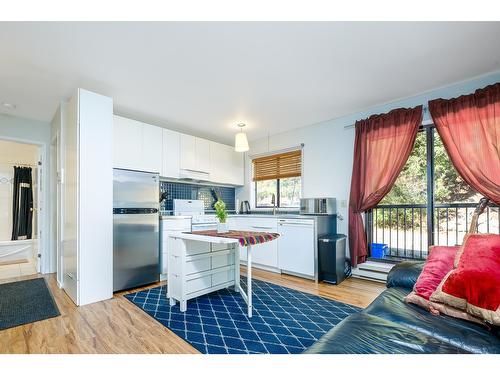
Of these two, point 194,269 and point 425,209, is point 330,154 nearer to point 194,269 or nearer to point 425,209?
point 425,209

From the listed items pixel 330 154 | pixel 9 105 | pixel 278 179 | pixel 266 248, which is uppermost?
pixel 9 105

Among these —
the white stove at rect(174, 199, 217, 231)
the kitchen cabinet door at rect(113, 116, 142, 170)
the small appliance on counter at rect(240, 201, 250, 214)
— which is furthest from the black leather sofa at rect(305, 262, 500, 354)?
the small appliance on counter at rect(240, 201, 250, 214)

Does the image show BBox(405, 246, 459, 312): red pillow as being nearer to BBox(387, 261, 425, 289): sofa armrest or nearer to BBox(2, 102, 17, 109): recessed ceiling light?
BBox(387, 261, 425, 289): sofa armrest

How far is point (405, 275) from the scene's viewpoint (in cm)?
198

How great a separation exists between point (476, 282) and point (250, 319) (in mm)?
1673

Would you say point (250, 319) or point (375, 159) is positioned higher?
point (375, 159)

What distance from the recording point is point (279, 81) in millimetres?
2787

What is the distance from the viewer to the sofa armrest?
6.34 ft

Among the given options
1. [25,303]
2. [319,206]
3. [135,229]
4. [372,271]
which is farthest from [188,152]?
[372,271]

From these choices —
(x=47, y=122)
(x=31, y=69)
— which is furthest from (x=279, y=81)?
(x=47, y=122)

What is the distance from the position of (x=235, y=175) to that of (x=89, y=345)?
3.67m

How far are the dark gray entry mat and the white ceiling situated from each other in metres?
2.35

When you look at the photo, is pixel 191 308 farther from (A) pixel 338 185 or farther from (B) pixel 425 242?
(B) pixel 425 242

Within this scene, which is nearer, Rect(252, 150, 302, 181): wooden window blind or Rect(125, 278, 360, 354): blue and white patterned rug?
Rect(125, 278, 360, 354): blue and white patterned rug
